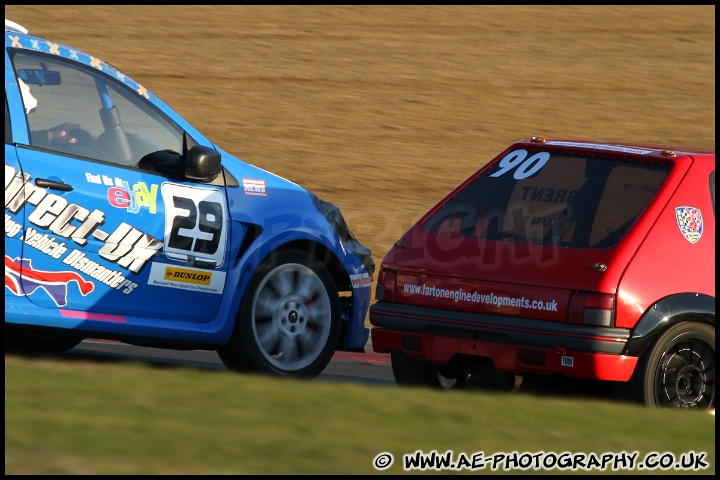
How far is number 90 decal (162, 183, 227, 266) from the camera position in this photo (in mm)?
8102

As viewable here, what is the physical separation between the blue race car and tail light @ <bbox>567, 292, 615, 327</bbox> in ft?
6.91

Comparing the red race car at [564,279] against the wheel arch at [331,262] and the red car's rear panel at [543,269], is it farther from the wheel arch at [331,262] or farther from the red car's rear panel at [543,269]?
the wheel arch at [331,262]

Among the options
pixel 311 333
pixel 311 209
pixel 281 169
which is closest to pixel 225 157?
pixel 311 209

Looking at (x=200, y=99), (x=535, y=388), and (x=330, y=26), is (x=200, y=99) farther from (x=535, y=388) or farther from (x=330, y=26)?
(x=535, y=388)

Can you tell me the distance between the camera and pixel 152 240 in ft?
26.2

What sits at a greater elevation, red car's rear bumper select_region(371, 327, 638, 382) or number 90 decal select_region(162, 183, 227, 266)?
number 90 decal select_region(162, 183, 227, 266)

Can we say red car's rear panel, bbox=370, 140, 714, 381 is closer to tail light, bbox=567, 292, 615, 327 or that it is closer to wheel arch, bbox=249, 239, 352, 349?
tail light, bbox=567, 292, 615, 327

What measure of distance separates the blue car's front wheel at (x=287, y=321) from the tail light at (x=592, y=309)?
6.89 ft

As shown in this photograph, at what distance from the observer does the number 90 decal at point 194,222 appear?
319 inches

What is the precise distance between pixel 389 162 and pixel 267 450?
40.4 ft

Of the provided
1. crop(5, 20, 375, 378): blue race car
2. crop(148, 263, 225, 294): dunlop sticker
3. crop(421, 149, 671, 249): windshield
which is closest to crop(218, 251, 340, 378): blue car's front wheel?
crop(5, 20, 375, 378): blue race car

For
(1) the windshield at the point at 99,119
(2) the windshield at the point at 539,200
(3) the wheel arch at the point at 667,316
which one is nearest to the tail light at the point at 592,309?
(3) the wheel arch at the point at 667,316

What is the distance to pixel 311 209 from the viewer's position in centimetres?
888

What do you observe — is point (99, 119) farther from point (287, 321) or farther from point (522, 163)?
point (522, 163)
